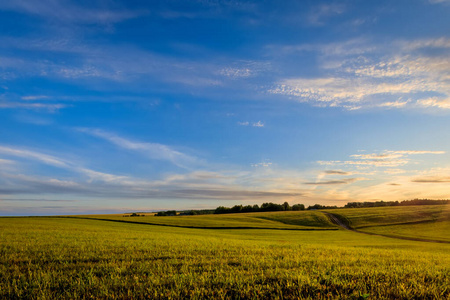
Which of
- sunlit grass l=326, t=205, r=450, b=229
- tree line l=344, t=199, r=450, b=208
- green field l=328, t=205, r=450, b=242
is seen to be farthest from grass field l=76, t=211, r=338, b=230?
tree line l=344, t=199, r=450, b=208

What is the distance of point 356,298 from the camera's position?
457 cm

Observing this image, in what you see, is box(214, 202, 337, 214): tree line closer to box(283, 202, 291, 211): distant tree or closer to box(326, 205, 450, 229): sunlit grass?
box(283, 202, 291, 211): distant tree

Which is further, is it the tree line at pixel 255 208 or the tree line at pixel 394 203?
the tree line at pixel 394 203

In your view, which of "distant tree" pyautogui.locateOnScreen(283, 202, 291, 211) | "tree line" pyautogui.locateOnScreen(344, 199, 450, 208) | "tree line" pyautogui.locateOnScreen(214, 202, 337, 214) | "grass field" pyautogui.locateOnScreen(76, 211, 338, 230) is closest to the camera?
"grass field" pyautogui.locateOnScreen(76, 211, 338, 230)

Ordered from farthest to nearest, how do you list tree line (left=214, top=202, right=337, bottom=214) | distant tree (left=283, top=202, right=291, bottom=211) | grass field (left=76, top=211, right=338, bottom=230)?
distant tree (left=283, top=202, right=291, bottom=211) < tree line (left=214, top=202, right=337, bottom=214) < grass field (left=76, top=211, right=338, bottom=230)

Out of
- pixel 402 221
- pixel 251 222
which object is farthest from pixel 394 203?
pixel 251 222

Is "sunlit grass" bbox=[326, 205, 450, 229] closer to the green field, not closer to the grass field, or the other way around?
the green field

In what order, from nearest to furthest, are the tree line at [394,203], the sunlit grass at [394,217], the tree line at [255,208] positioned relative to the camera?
the sunlit grass at [394,217] → the tree line at [255,208] → the tree line at [394,203]

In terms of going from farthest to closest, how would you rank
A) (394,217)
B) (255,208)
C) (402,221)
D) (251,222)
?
(255,208), (394,217), (251,222), (402,221)

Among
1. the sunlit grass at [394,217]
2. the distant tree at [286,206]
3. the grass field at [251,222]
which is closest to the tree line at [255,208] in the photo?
the distant tree at [286,206]

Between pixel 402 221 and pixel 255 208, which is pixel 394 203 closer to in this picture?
pixel 255 208

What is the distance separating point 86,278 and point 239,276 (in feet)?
11.7

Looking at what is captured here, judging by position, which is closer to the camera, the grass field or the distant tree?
the grass field

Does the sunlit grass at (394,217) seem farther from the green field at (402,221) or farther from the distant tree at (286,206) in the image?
the distant tree at (286,206)
